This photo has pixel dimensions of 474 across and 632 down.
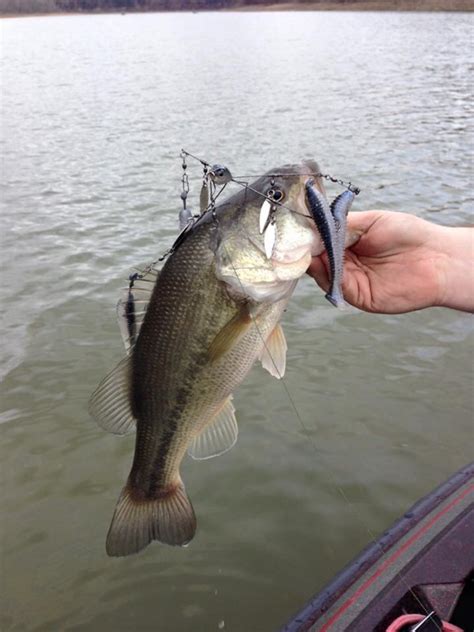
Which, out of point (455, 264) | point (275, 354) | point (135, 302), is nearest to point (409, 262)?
point (455, 264)

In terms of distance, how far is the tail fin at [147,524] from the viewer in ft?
8.24

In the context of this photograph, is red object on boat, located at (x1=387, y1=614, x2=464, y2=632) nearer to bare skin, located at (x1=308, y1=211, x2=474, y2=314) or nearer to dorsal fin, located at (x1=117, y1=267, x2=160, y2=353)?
bare skin, located at (x1=308, y1=211, x2=474, y2=314)

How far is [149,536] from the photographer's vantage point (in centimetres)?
253

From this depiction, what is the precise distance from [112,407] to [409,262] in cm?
166

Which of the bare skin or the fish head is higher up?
the fish head

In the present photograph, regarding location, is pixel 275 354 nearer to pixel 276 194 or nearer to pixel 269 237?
pixel 269 237

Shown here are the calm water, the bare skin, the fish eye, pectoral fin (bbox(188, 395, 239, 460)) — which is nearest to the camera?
the fish eye

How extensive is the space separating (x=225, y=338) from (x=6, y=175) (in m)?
11.2

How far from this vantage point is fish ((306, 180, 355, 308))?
1.97 metres

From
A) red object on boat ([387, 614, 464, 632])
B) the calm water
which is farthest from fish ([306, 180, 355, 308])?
the calm water

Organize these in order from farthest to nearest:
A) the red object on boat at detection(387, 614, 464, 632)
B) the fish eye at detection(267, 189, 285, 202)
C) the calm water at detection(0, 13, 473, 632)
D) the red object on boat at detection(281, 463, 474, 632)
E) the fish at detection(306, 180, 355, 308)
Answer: the calm water at detection(0, 13, 473, 632) → the red object on boat at detection(281, 463, 474, 632) → the red object on boat at detection(387, 614, 464, 632) → the fish eye at detection(267, 189, 285, 202) → the fish at detection(306, 180, 355, 308)

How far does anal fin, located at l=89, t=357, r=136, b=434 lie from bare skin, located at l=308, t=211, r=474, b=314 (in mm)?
1082

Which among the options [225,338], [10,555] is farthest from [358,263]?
[10,555]

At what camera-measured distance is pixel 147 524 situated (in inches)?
99.5
